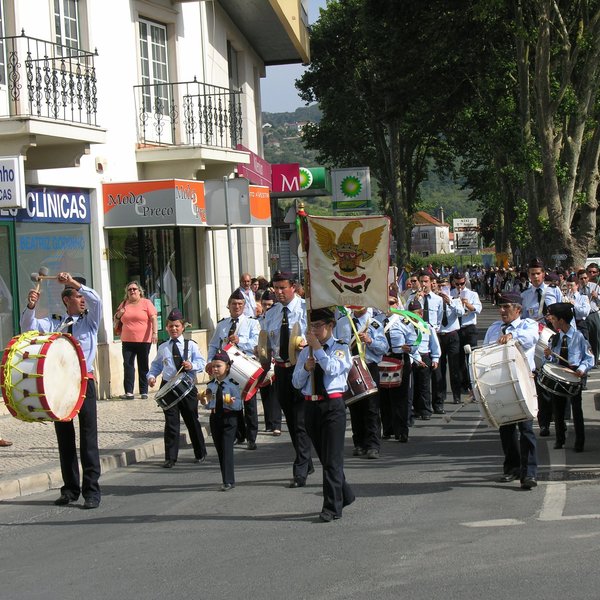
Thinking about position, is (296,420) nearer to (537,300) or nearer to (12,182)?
(12,182)

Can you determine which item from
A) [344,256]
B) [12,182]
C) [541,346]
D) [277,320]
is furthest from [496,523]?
[12,182]

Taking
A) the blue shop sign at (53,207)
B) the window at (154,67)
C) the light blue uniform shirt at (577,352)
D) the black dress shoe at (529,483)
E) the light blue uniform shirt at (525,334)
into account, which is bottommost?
the black dress shoe at (529,483)

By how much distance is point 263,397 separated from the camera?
15.5 meters

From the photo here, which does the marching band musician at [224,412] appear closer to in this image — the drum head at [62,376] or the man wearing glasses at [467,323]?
the drum head at [62,376]

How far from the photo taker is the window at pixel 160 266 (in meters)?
20.0

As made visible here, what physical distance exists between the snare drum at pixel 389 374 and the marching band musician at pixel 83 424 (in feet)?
13.4

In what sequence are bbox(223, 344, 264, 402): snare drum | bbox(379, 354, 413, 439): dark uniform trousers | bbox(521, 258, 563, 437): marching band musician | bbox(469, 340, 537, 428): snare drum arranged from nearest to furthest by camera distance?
bbox(469, 340, 537, 428): snare drum < bbox(223, 344, 264, 402): snare drum < bbox(379, 354, 413, 439): dark uniform trousers < bbox(521, 258, 563, 437): marching band musician

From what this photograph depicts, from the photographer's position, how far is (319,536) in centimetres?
834

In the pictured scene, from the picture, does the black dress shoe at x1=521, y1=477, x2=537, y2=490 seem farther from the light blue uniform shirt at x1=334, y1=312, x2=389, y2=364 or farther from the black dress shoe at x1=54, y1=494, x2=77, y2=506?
the black dress shoe at x1=54, y1=494, x2=77, y2=506

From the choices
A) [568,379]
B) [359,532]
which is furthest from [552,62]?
[359,532]

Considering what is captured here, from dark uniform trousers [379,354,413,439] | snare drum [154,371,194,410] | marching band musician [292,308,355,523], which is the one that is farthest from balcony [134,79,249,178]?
marching band musician [292,308,355,523]

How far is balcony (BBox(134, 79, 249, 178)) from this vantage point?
66.8 feet

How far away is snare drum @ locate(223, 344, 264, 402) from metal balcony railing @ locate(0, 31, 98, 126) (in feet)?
20.3

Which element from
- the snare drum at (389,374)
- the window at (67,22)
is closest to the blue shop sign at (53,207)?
the window at (67,22)
